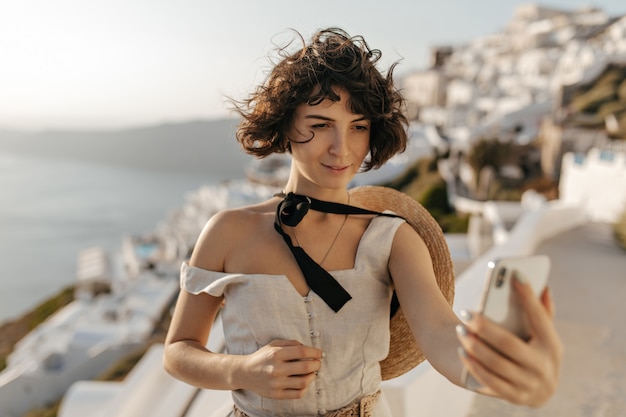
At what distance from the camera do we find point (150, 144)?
3425 inches

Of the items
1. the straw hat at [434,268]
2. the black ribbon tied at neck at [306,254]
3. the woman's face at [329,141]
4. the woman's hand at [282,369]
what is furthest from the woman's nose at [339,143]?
the woman's hand at [282,369]

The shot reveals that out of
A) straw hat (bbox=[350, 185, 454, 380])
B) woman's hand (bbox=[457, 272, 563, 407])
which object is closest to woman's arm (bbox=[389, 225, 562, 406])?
woman's hand (bbox=[457, 272, 563, 407])

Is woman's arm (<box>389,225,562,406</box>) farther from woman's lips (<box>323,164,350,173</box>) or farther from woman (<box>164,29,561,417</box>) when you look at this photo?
woman's lips (<box>323,164,350,173</box>)

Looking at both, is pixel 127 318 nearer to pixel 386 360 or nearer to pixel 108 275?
pixel 108 275

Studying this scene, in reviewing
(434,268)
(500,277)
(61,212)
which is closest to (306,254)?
(434,268)

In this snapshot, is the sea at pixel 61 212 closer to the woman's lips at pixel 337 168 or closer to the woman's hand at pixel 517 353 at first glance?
the woman's lips at pixel 337 168

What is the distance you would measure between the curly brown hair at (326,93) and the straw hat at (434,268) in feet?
0.49

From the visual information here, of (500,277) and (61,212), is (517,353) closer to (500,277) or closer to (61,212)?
(500,277)

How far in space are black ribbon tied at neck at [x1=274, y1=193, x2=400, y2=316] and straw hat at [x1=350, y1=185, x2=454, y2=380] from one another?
68 millimetres

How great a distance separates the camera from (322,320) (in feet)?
3.80

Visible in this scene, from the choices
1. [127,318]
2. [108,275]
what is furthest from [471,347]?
[108,275]

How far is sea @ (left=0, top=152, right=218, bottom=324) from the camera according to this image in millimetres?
35562

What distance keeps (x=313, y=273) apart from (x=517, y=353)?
50cm

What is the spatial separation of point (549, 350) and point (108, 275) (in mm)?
30400
